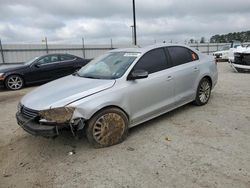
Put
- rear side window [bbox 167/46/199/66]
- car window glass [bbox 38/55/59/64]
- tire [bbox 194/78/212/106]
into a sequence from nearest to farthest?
rear side window [bbox 167/46/199/66] → tire [bbox 194/78/212/106] → car window glass [bbox 38/55/59/64]

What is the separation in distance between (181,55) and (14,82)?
696 centimetres

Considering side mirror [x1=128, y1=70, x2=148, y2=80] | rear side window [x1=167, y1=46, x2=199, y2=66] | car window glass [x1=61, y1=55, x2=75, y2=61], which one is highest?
rear side window [x1=167, y1=46, x2=199, y2=66]

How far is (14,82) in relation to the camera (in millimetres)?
9664

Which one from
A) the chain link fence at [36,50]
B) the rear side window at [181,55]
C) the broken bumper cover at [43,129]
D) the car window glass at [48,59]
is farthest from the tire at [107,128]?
the chain link fence at [36,50]

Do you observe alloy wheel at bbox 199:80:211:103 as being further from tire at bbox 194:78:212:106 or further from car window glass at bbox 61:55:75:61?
car window glass at bbox 61:55:75:61

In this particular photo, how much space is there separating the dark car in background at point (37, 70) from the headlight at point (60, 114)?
6.94 meters

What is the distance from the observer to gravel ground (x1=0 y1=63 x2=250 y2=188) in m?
3.04

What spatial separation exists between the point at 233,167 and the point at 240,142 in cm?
83

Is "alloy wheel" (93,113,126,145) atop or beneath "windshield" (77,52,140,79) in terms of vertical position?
beneath

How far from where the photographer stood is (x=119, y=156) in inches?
143

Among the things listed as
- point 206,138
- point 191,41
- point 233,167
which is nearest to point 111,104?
point 206,138

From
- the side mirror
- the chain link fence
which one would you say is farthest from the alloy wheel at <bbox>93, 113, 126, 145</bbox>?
the chain link fence

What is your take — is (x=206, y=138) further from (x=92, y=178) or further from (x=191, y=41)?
(x=191, y=41)

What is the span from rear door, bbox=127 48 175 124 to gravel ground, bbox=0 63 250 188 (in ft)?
1.22
